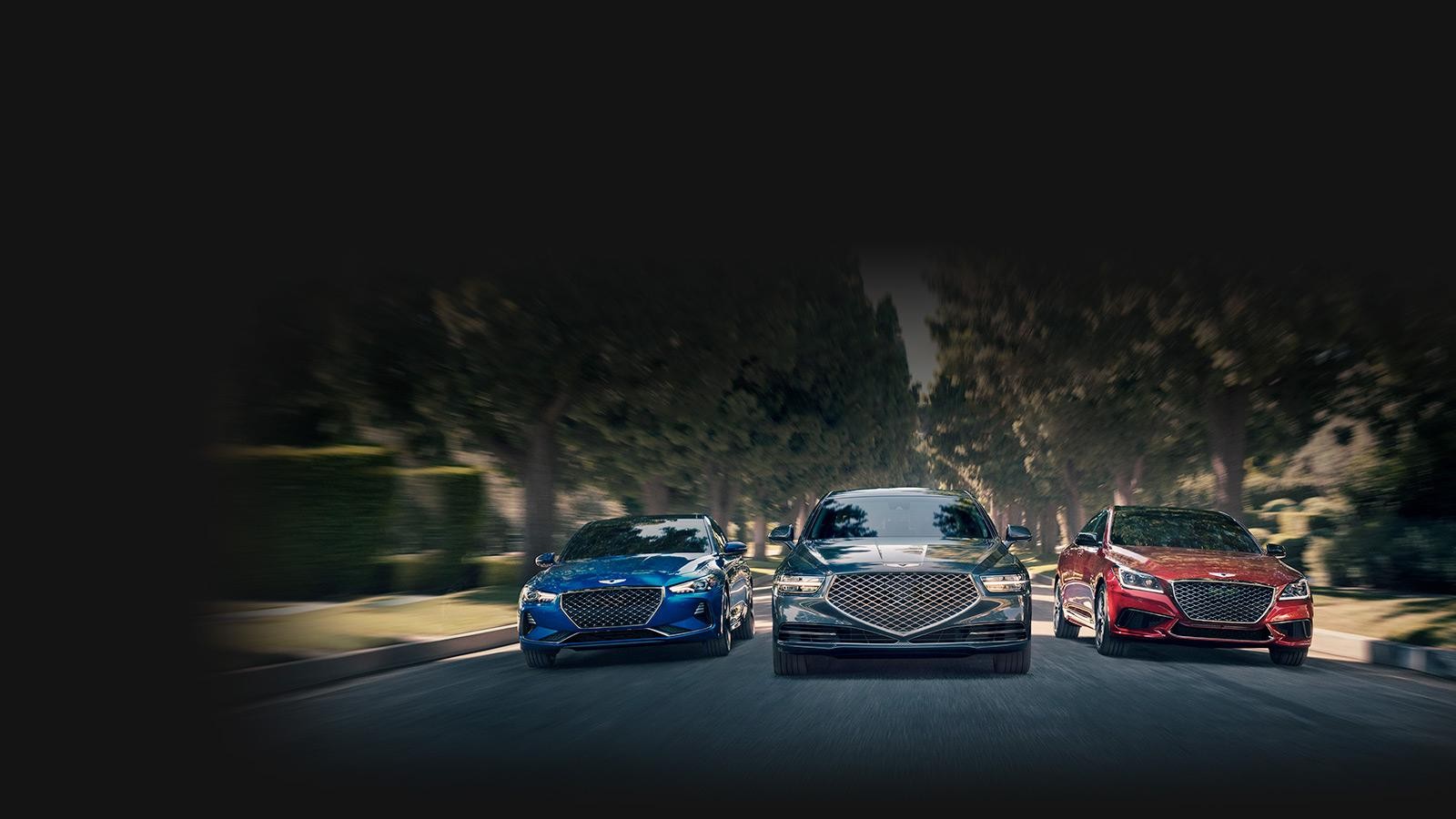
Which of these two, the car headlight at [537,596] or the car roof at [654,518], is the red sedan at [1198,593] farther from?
the car headlight at [537,596]

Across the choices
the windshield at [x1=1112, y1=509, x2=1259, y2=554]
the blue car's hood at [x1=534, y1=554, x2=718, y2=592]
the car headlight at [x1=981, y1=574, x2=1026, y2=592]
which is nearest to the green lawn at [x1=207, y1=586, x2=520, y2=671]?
the blue car's hood at [x1=534, y1=554, x2=718, y2=592]

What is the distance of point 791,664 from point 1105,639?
13.7ft

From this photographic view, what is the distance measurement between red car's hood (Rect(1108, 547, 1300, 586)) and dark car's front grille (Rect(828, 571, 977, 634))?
3338mm

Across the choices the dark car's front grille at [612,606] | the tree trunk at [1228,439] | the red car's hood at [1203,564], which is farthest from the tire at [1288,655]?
the tree trunk at [1228,439]

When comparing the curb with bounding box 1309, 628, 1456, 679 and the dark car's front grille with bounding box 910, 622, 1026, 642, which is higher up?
the dark car's front grille with bounding box 910, 622, 1026, 642

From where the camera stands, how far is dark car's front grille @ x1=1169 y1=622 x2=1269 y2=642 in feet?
40.4

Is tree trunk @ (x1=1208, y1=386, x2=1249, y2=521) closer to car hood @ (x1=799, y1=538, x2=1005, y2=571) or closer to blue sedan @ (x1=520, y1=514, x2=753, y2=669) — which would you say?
blue sedan @ (x1=520, y1=514, x2=753, y2=669)

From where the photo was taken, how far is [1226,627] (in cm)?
1232

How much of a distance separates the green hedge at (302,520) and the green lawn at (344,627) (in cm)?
87

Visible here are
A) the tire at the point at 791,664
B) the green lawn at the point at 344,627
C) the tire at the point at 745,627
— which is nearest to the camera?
the tire at the point at 791,664

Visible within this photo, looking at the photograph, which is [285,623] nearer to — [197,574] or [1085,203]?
[197,574]

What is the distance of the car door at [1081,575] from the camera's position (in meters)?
14.6

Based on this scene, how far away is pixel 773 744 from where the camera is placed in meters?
7.86

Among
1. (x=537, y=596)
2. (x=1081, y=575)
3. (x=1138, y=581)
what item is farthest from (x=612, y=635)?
(x=1081, y=575)
